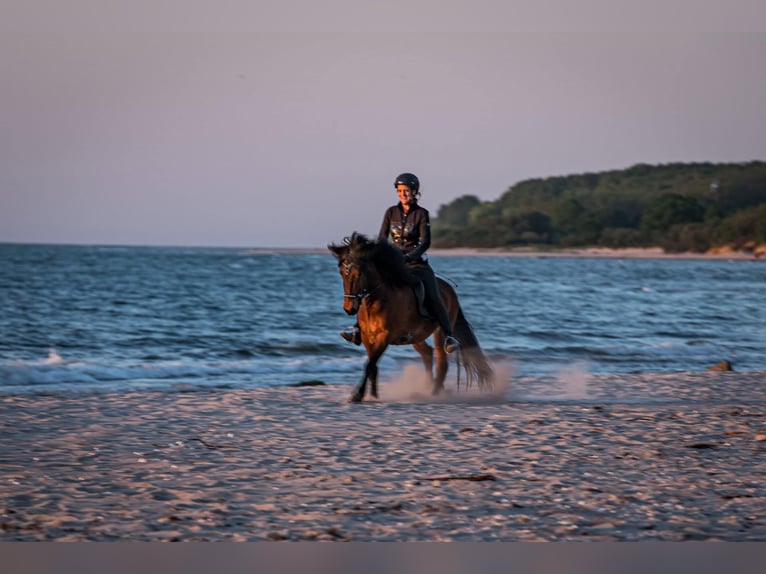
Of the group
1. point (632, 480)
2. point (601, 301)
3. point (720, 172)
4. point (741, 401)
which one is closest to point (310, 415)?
point (632, 480)

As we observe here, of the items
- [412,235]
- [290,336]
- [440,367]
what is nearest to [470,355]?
[440,367]

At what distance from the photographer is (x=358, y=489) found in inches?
259

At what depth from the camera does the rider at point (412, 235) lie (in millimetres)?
11242

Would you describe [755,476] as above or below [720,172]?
below

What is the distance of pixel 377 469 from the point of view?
722cm

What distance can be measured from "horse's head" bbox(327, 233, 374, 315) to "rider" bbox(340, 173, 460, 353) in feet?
1.20

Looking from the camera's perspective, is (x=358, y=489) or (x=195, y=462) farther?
(x=195, y=462)

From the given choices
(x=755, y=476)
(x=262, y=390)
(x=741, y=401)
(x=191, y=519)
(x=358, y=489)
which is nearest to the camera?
(x=191, y=519)

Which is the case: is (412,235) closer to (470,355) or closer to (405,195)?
(405,195)

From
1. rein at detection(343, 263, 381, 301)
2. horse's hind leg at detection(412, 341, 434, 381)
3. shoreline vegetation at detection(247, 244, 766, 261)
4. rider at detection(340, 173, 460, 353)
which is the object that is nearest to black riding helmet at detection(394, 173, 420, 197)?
rider at detection(340, 173, 460, 353)

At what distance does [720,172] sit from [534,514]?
636 ft

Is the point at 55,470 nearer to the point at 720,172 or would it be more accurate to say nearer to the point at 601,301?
the point at 601,301

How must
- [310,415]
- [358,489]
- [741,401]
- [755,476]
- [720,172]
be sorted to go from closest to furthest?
1. [358,489]
2. [755,476]
3. [310,415]
4. [741,401]
5. [720,172]

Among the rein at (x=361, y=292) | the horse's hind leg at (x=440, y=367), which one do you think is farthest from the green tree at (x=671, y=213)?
the rein at (x=361, y=292)
